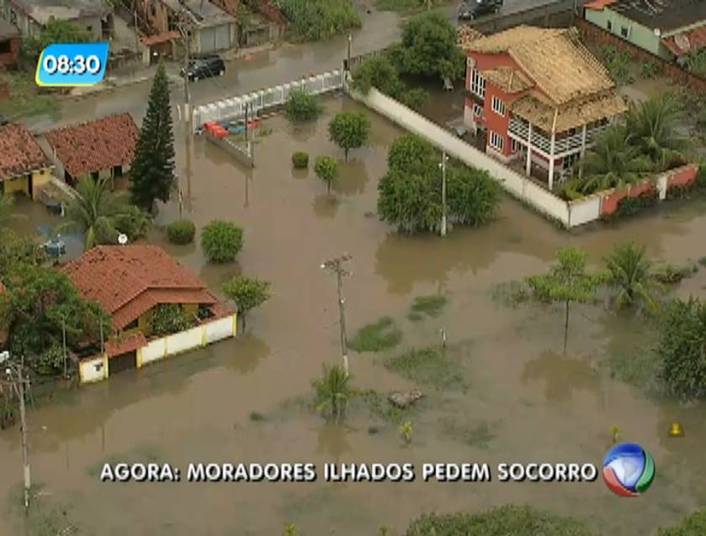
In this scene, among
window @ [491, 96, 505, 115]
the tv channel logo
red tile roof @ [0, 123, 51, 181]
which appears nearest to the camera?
the tv channel logo

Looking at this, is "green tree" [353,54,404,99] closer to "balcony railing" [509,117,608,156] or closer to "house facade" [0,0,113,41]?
"balcony railing" [509,117,608,156]

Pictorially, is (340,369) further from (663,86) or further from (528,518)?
(663,86)

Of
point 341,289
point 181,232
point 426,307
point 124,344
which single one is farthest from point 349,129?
point 124,344

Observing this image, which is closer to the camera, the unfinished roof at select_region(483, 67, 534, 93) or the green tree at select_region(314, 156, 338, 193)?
the green tree at select_region(314, 156, 338, 193)

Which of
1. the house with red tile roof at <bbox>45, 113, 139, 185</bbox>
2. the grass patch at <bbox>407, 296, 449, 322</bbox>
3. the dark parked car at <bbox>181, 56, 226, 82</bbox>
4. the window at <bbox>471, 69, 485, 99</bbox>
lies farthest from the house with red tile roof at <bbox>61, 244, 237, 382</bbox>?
the dark parked car at <bbox>181, 56, 226, 82</bbox>

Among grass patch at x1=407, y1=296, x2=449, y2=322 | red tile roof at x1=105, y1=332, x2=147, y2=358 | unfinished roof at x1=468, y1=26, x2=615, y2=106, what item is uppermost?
unfinished roof at x1=468, y1=26, x2=615, y2=106

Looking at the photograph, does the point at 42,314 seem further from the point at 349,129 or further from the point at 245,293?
the point at 349,129
